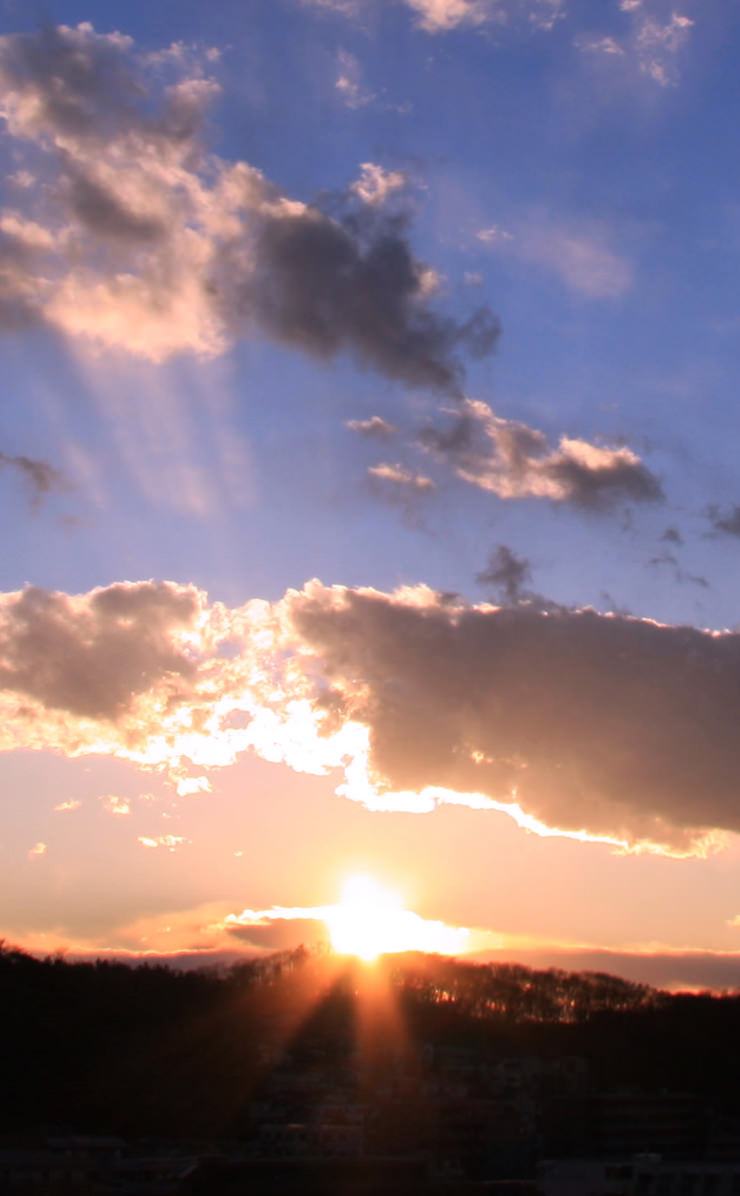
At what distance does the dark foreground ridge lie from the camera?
5375 cm

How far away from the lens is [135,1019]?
74.8m

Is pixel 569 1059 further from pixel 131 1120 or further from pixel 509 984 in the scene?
pixel 131 1120

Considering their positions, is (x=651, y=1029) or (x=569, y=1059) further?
(x=651, y=1029)

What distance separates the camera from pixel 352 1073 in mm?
70312

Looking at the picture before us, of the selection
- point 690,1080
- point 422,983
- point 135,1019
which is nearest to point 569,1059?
point 690,1080

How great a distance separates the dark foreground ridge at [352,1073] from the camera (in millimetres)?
53750

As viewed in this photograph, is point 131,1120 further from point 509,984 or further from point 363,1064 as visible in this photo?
point 509,984

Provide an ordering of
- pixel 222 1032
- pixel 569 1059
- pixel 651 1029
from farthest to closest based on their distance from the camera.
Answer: pixel 651 1029, pixel 569 1059, pixel 222 1032

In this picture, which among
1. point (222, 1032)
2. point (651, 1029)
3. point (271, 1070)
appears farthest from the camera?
point (651, 1029)

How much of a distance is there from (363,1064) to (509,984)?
114ft

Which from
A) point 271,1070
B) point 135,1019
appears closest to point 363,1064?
point 271,1070

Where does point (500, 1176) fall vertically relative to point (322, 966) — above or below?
below

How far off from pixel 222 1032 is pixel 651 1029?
3658 cm

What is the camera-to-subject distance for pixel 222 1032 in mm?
73250
